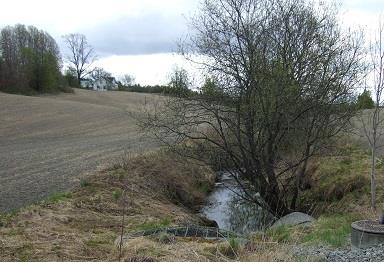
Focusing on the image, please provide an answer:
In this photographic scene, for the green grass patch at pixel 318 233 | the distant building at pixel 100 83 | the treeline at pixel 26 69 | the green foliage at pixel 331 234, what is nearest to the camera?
the green foliage at pixel 331 234

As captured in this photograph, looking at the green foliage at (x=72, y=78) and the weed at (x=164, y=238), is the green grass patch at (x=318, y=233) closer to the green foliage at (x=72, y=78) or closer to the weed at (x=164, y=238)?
the weed at (x=164, y=238)

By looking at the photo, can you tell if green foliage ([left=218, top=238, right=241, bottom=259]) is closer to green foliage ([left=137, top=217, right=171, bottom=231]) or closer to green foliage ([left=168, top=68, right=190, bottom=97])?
green foliage ([left=137, top=217, right=171, bottom=231])

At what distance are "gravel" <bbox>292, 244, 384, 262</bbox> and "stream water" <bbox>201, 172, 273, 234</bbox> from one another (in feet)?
22.5

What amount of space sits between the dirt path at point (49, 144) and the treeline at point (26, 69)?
13676 mm

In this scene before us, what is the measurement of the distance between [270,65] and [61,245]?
8.58m

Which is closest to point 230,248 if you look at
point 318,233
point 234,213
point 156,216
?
point 318,233

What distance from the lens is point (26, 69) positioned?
79.6m

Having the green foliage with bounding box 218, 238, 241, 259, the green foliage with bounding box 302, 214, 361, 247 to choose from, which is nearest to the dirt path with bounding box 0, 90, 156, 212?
the green foliage with bounding box 218, 238, 241, 259

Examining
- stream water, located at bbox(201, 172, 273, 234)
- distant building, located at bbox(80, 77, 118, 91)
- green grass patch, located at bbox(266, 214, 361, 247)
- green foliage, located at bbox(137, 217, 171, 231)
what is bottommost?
stream water, located at bbox(201, 172, 273, 234)

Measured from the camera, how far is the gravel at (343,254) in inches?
257

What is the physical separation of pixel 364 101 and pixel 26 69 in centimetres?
7275

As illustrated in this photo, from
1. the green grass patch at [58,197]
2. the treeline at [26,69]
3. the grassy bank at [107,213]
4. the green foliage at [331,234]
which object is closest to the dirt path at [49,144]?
the green grass patch at [58,197]

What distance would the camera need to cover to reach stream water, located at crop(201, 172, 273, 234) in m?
15.2

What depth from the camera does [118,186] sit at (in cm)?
1569
